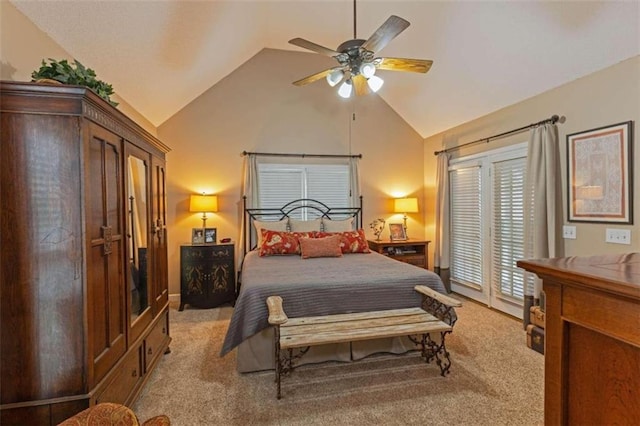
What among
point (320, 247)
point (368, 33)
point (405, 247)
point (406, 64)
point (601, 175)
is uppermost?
point (368, 33)

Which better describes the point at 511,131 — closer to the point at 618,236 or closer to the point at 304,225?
the point at 618,236

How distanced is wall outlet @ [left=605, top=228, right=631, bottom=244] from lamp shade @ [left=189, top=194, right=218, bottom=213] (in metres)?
4.38

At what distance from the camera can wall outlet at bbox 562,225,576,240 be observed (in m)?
3.14

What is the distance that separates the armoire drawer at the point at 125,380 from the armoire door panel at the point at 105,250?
0.10 meters

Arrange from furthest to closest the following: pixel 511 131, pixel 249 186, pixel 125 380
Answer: pixel 249 186 < pixel 511 131 < pixel 125 380

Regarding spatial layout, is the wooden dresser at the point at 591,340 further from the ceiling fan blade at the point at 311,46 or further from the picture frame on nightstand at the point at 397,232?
the picture frame on nightstand at the point at 397,232

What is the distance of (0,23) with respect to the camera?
5.99ft

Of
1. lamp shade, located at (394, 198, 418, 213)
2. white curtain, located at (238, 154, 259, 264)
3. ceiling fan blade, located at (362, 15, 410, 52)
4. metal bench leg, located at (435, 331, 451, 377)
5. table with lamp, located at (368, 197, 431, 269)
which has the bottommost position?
metal bench leg, located at (435, 331, 451, 377)

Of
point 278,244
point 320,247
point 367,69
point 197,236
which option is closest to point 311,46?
point 367,69

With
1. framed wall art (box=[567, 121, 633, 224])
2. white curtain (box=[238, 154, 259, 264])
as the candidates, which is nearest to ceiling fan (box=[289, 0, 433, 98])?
framed wall art (box=[567, 121, 633, 224])

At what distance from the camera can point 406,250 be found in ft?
16.7

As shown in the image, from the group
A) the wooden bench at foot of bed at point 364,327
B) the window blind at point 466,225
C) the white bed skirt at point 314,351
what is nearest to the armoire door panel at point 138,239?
→ the white bed skirt at point 314,351

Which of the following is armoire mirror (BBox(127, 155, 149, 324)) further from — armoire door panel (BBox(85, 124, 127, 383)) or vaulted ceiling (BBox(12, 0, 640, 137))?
vaulted ceiling (BBox(12, 0, 640, 137))

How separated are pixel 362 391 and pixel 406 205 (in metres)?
3.35
